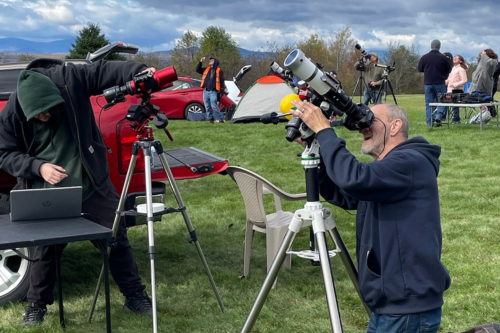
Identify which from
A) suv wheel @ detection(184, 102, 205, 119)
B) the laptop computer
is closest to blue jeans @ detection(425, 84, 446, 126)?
suv wheel @ detection(184, 102, 205, 119)

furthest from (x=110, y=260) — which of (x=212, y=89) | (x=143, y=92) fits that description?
(x=212, y=89)

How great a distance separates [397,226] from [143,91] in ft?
6.29

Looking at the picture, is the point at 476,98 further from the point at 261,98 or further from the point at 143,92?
the point at 143,92

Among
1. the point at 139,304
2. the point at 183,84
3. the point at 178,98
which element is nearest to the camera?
the point at 139,304

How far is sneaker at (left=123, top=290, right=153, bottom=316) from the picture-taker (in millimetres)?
4301

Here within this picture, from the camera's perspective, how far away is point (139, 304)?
432 cm

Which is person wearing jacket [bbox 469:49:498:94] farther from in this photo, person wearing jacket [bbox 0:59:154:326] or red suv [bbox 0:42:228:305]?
person wearing jacket [bbox 0:59:154:326]

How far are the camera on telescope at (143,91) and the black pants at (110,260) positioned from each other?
0.76m

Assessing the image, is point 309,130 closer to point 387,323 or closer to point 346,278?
point 387,323

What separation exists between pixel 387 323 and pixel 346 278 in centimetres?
240

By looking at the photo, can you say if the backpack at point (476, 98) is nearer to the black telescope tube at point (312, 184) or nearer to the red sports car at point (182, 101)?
the red sports car at point (182, 101)

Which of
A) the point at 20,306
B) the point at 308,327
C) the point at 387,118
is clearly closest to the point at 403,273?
the point at 387,118

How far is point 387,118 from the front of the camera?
266 cm

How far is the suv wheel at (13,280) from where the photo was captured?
4.45 meters
